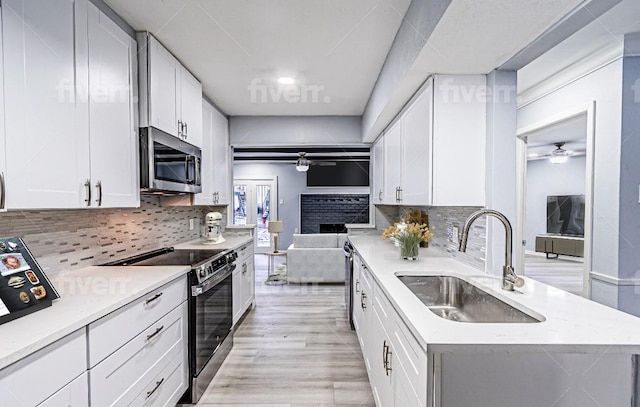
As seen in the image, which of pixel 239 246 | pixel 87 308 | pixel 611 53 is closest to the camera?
pixel 87 308

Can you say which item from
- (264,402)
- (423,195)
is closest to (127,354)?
(264,402)

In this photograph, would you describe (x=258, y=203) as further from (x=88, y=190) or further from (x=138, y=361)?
(x=138, y=361)

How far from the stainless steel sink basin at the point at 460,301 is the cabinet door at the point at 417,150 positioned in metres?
0.51

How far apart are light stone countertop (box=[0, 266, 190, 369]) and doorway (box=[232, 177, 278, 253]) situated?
6152 mm

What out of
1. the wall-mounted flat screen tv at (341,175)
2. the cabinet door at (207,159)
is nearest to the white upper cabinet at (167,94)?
the cabinet door at (207,159)

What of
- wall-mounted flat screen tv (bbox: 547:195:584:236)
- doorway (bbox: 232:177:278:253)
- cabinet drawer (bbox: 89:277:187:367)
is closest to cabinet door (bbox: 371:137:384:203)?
cabinet drawer (bbox: 89:277:187:367)

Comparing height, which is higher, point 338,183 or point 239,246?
point 338,183

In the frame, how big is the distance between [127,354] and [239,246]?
1.79 metres

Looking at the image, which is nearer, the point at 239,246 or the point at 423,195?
the point at 423,195

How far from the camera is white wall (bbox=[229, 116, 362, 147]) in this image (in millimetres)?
4074

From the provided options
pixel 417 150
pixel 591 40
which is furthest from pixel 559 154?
pixel 417 150

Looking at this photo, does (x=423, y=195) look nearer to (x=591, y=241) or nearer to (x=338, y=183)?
(x=591, y=241)

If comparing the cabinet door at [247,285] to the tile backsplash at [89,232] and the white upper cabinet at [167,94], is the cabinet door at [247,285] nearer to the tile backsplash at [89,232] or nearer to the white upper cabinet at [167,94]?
the tile backsplash at [89,232]

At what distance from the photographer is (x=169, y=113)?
7.57 ft
